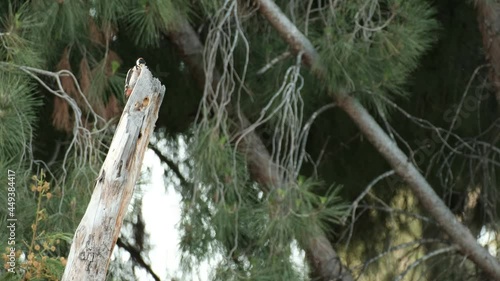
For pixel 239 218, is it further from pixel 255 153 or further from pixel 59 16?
pixel 59 16

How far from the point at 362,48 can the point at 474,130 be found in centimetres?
129

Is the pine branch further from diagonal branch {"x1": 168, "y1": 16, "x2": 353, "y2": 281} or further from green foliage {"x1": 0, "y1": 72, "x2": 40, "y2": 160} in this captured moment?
green foliage {"x1": 0, "y1": 72, "x2": 40, "y2": 160}

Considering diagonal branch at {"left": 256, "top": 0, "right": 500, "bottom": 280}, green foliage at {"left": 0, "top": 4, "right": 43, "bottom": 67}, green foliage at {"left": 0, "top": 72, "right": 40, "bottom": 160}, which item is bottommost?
diagonal branch at {"left": 256, "top": 0, "right": 500, "bottom": 280}

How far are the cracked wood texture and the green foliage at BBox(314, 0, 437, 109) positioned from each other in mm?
1574

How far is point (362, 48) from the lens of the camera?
13.0ft

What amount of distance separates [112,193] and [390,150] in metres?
2.09

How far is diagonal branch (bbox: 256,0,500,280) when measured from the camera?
4.11m

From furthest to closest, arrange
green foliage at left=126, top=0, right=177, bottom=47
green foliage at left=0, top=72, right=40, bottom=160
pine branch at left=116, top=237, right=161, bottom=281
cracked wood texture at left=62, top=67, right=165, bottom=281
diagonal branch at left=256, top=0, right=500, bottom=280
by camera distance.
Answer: pine branch at left=116, top=237, right=161, bottom=281 < diagonal branch at left=256, top=0, right=500, bottom=280 < green foliage at left=126, top=0, right=177, bottom=47 < green foliage at left=0, top=72, right=40, bottom=160 < cracked wood texture at left=62, top=67, right=165, bottom=281

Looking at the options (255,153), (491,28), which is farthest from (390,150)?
(491,28)

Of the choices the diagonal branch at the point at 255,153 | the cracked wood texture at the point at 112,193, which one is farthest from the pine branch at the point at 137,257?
the cracked wood texture at the point at 112,193

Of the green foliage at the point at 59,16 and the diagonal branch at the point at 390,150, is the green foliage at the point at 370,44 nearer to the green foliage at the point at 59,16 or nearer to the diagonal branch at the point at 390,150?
the diagonal branch at the point at 390,150

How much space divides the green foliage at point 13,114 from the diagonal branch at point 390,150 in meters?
0.85

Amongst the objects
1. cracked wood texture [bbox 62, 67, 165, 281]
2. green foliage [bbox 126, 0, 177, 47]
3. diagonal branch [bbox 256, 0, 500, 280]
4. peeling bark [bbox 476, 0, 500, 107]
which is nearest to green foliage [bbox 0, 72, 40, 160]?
green foliage [bbox 126, 0, 177, 47]

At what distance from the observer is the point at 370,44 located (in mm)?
3994
